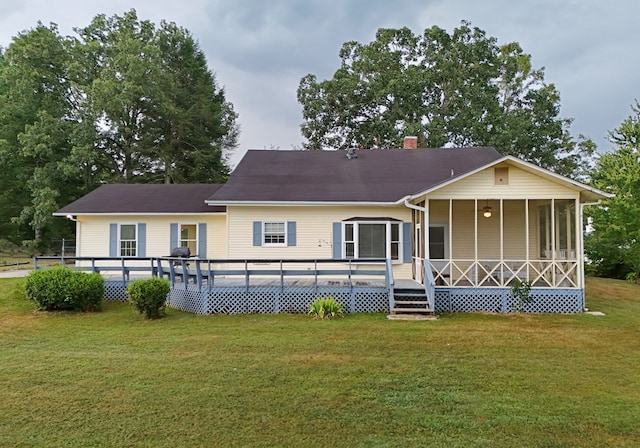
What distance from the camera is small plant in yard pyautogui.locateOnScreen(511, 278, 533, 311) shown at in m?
10.7

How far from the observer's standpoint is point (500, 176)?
11.0 m

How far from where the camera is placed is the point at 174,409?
477cm

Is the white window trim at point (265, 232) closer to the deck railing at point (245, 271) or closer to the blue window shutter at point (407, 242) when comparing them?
the deck railing at point (245, 271)

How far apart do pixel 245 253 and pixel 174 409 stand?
9.16m

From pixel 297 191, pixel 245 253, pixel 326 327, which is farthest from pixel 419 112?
pixel 326 327

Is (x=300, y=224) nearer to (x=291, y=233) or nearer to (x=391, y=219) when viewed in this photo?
(x=291, y=233)

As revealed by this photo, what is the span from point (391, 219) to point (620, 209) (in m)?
11.2

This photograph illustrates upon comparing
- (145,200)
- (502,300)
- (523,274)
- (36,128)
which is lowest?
(502,300)

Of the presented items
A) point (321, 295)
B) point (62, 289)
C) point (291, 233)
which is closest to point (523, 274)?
point (321, 295)

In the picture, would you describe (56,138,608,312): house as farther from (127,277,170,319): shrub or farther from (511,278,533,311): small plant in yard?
(127,277,170,319): shrub

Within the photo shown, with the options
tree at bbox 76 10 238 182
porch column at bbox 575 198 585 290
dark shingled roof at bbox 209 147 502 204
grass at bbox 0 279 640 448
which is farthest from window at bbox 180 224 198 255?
tree at bbox 76 10 238 182

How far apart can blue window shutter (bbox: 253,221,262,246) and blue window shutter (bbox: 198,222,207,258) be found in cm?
247

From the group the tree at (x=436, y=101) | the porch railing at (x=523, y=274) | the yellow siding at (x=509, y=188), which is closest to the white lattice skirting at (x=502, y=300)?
the porch railing at (x=523, y=274)

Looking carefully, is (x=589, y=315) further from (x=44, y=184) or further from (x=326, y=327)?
(x=44, y=184)
